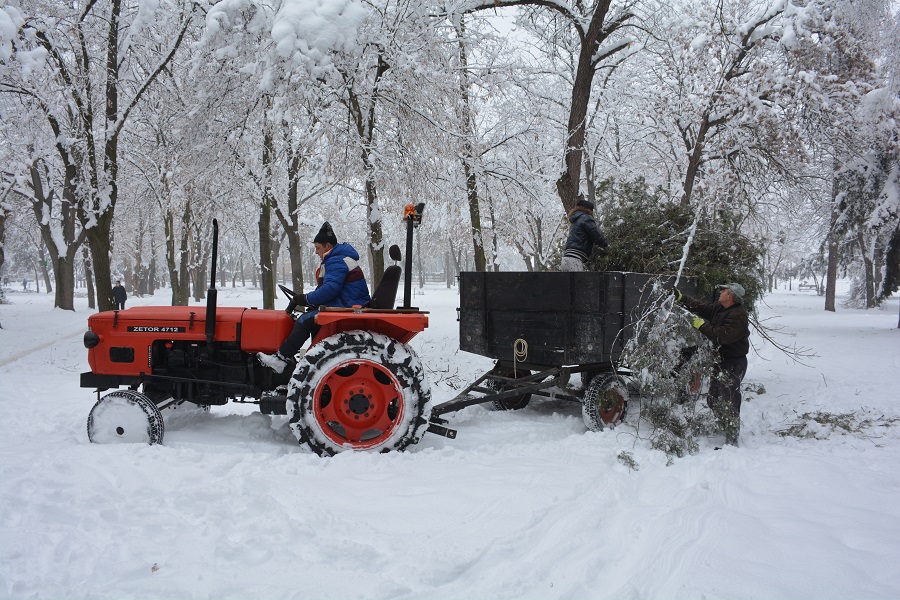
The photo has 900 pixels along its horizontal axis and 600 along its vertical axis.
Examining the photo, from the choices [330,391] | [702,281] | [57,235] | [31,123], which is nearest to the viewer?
[330,391]

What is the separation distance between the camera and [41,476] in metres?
3.55

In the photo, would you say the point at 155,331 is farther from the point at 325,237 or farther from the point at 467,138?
the point at 467,138

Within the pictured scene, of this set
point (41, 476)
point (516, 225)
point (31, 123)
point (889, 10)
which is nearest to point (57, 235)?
point (31, 123)

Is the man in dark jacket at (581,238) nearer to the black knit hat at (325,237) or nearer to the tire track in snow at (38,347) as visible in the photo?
the black knit hat at (325,237)

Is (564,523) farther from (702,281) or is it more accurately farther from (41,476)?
(702,281)

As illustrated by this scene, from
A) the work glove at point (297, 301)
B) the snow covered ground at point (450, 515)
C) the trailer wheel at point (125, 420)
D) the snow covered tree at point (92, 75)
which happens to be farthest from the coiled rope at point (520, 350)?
the snow covered tree at point (92, 75)

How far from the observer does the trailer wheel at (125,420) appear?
4.30 m

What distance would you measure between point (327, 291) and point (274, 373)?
0.89 meters

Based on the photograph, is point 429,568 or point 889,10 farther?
point 889,10

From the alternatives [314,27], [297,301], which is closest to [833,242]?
[314,27]

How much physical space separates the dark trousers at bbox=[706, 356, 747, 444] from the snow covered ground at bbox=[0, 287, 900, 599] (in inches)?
9.1

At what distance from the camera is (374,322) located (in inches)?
181

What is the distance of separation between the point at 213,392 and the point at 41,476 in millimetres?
1389

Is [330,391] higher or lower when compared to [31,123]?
lower
